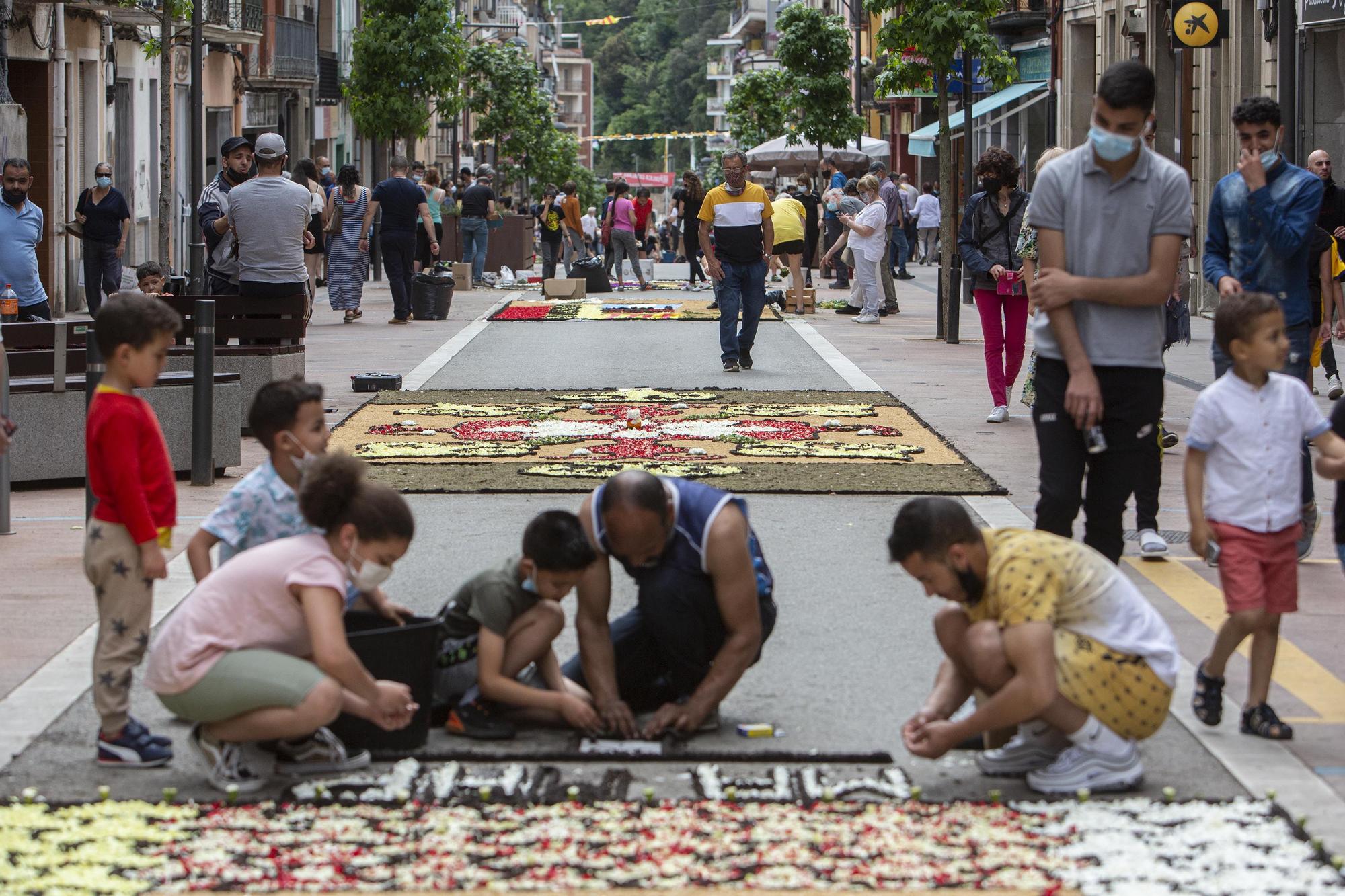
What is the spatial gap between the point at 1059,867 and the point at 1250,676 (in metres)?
1.40

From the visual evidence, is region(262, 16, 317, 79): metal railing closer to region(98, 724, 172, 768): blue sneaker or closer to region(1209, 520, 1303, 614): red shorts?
region(98, 724, 172, 768): blue sneaker

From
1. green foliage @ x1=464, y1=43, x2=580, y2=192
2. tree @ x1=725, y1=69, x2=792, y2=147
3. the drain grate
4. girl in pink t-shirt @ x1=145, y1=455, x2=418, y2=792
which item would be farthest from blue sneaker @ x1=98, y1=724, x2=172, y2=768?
green foliage @ x1=464, y1=43, x2=580, y2=192

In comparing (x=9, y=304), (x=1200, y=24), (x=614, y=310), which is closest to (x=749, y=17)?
(x=614, y=310)

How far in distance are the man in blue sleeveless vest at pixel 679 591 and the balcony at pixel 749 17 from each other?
4799 inches

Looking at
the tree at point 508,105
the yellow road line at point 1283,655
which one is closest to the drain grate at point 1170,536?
the yellow road line at point 1283,655

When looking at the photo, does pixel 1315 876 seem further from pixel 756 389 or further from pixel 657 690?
pixel 756 389

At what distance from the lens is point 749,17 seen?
423ft

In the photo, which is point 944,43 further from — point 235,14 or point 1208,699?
point 235,14

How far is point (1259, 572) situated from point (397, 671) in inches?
93.7

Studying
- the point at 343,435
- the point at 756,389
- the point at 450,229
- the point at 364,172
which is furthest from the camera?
the point at 364,172

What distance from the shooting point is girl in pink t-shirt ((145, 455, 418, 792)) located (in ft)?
16.8

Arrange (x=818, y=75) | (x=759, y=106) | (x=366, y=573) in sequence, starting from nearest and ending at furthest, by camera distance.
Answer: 1. (x=366, y=573)
2. (x=818, y=75)
3. (x=759, y=106)

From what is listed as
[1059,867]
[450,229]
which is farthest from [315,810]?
[450,229]

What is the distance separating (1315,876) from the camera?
455cm
